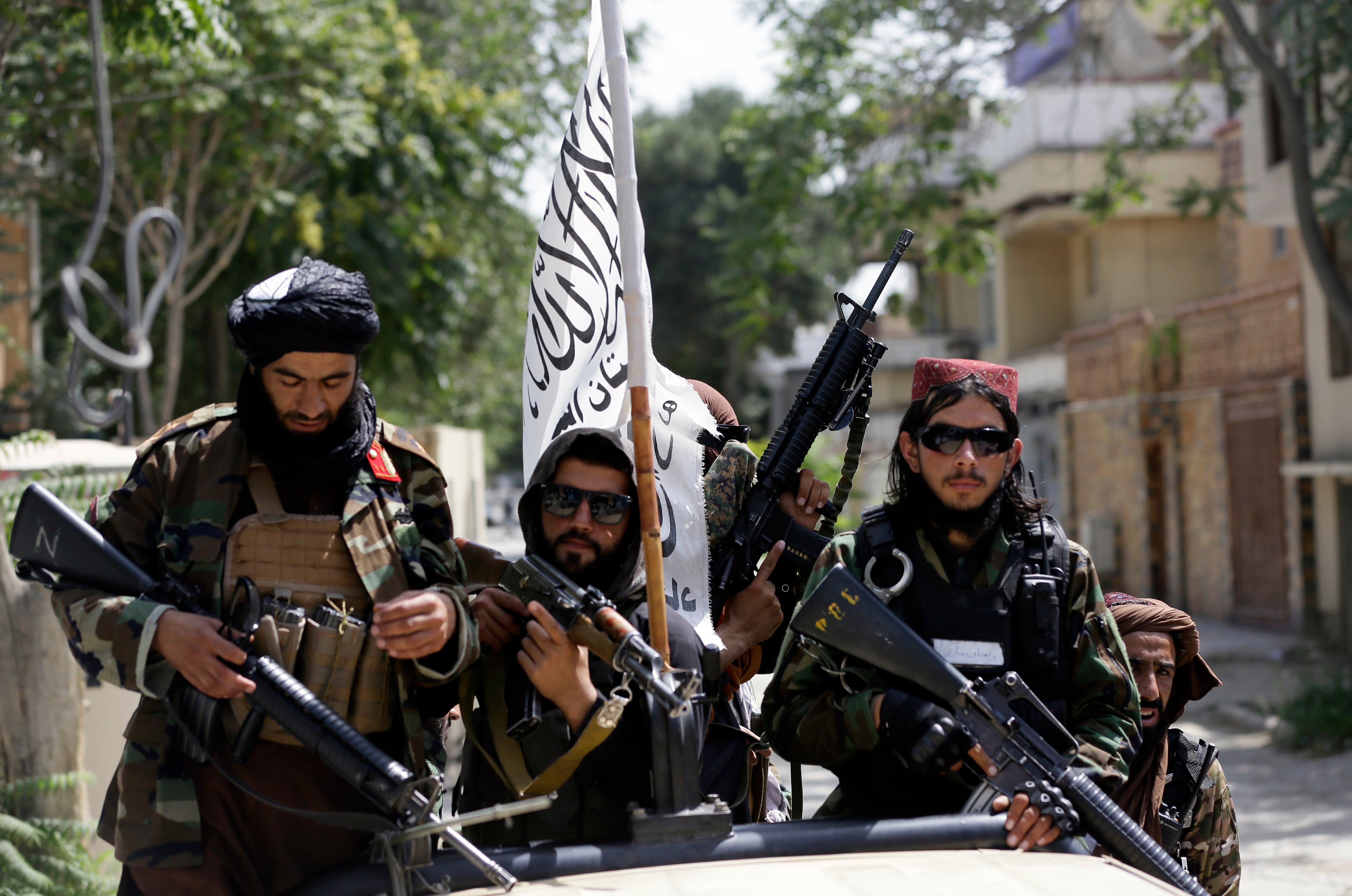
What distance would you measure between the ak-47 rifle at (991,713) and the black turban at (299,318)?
1.00m

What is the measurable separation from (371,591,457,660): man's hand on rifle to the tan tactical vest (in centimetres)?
16

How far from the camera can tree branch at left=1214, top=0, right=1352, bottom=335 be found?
32.5 ft

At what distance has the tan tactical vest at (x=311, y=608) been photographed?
99.6 inches

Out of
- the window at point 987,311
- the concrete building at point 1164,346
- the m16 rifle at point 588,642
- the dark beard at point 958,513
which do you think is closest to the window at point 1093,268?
the concrete building at point 1164,346

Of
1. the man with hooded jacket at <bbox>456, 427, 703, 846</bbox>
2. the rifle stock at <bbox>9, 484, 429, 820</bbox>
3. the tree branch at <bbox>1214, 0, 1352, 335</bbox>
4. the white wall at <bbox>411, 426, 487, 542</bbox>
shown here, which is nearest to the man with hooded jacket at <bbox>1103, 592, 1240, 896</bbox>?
Result: the man with hooded jacket at <bbox>456, 427, 703, 846</bbox>

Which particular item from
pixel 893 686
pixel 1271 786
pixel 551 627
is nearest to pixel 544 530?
pixel 551 627

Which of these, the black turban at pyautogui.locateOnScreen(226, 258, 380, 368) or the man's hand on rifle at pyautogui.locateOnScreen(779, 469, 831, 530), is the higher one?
the black turban at pyautogui.locateOnScreen(226, 258, 380, 368)

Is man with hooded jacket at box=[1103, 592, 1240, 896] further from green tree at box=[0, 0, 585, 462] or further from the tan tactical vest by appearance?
green tree at box=[0, 0, 585, 462]

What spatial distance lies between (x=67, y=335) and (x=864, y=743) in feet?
44.7

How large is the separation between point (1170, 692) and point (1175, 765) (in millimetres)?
231

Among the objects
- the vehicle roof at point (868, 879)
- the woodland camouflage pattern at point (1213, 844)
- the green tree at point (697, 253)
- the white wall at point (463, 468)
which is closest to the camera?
the vehicle roof at point (868, 879)

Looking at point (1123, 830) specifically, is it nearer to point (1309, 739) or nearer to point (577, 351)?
point (577, 351)

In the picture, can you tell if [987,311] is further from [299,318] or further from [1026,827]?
[299,318]

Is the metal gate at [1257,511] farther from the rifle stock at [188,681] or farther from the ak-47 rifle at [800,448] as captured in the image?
the rifle stock at [188,681]
